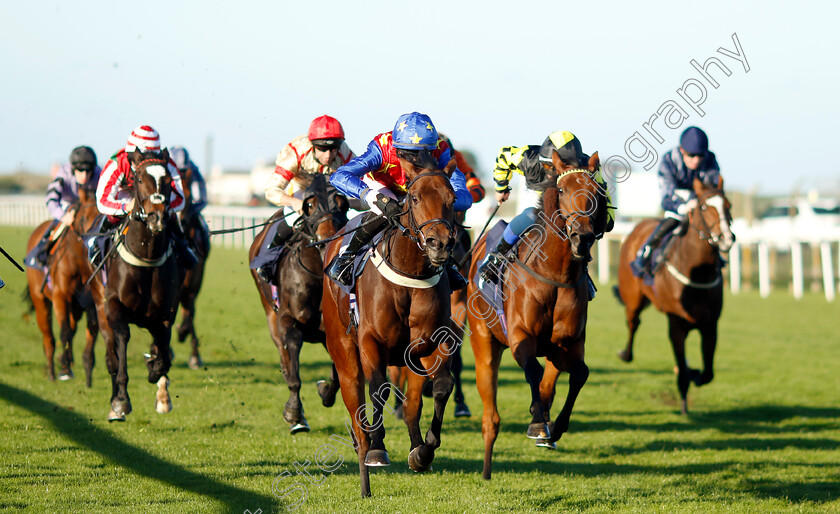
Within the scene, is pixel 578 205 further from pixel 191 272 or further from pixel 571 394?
pixel 191 272

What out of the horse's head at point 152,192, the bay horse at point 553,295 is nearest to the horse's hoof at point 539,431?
the bay horse at point 553,295

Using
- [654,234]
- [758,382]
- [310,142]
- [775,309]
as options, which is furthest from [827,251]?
[310,142]

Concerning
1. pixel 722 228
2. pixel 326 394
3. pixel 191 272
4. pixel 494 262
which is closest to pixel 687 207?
pixel 722 228

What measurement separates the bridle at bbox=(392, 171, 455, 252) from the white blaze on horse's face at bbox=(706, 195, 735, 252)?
4432 millimetres

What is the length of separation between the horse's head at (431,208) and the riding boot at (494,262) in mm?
1494

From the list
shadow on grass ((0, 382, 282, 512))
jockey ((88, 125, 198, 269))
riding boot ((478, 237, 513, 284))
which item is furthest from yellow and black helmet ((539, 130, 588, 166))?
jockey ((88, 125, 198, 269))

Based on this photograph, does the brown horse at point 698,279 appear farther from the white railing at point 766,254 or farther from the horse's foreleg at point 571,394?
the white railing at point 766,254

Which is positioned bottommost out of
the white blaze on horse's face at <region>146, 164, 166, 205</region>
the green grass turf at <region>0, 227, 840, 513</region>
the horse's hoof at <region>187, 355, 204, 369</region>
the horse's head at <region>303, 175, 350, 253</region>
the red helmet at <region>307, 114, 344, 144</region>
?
the green grass turf at <region>0, 227, 840, 513</region>

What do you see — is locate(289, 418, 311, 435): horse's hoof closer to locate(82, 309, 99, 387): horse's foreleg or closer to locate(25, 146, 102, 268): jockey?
locate(82, 309, 99, 387): horse's foreleg

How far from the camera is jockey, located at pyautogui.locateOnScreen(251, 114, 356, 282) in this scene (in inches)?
286

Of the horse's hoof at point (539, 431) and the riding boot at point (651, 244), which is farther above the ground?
the riding boot at point (651, 244)

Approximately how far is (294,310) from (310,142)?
1372 millimetres

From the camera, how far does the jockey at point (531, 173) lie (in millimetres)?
6031

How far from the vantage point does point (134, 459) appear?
641 cm
